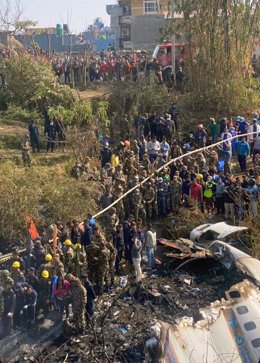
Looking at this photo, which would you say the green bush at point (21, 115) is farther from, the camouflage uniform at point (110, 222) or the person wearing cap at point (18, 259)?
the person wearing cap at point (18, 259)

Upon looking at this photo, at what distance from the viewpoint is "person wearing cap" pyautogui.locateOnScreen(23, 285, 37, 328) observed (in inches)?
476

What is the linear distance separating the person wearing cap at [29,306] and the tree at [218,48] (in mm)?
14830

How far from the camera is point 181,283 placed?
14.4 metres

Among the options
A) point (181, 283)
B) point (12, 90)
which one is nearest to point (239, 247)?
point (181, 283)

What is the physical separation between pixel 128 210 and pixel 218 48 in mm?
11393

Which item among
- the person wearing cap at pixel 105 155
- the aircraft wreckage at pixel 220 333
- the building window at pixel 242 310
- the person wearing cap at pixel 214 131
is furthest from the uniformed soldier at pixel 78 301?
the person wearing cap at pixel 214 131

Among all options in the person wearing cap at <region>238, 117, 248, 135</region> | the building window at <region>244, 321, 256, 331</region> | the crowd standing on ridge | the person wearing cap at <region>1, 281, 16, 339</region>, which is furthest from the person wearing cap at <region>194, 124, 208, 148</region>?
the building window at <region>244, 321, 256, 331</region>

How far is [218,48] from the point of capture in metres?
25.0

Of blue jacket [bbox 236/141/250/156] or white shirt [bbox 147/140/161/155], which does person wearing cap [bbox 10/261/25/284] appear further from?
blue jacket [bbox 236/141/250/156]

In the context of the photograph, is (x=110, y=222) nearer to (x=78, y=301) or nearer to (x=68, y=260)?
(x=68, y=260)

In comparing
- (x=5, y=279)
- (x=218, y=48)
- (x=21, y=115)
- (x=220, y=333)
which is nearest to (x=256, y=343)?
(x=220, y=333)

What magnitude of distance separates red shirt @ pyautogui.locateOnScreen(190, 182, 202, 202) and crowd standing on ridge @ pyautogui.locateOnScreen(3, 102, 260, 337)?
0.10 feet

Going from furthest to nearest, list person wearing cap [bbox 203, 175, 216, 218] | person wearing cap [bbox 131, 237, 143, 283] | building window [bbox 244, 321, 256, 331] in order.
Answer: person wearing cap [bbox 203, 175, 216, 218]
person wearing cap [bbox 131, 237, 143, 283]
building window [bbox 244, 321, 256, 331]

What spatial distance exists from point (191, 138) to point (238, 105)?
459cm
